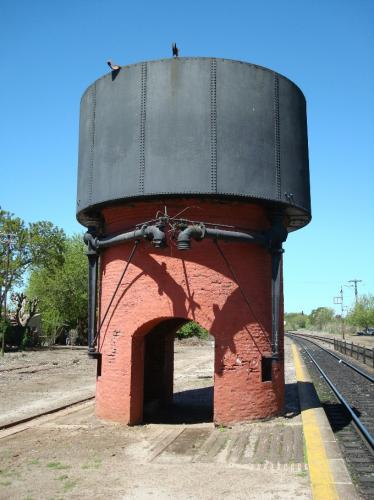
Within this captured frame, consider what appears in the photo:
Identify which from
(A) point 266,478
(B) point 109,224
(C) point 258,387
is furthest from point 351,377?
(A) point 266,478

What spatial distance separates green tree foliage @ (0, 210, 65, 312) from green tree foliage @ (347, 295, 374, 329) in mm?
61548

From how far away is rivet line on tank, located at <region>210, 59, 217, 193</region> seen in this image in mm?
10281

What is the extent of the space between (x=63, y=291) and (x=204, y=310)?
120ft

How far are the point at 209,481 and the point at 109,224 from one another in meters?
6.66

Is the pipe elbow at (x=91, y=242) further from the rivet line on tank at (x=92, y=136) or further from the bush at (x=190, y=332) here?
the bush at (x=190, y=332)

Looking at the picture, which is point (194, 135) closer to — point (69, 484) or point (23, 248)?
point (69, 484)

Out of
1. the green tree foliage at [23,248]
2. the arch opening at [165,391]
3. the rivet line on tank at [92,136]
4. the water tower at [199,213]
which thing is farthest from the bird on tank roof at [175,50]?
the green tree foliage at [23,248]

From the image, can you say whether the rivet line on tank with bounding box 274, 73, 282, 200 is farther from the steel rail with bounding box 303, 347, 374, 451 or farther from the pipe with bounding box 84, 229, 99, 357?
the steel rail with bounding box 303, 347, 374, 451

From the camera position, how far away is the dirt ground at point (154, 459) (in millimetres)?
6512

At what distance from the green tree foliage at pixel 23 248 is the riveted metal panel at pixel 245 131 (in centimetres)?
3089

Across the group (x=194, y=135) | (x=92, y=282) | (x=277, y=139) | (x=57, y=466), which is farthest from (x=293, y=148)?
(x=57, y=466)

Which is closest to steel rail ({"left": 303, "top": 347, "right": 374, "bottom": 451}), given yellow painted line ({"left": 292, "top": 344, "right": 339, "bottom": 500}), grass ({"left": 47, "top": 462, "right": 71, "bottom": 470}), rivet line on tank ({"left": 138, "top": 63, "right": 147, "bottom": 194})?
yellow painted line ({"left": 292, "top": 344, "right": 339, "bottom": 500})

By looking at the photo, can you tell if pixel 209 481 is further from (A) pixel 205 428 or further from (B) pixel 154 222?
(B) pixel 154 222

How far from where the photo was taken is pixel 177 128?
10.4 metres
